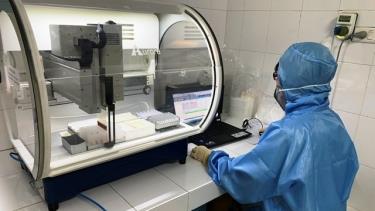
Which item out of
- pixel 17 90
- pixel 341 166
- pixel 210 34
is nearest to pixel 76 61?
pixel 17 90

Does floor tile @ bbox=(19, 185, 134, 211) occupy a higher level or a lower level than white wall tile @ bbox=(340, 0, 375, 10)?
lower

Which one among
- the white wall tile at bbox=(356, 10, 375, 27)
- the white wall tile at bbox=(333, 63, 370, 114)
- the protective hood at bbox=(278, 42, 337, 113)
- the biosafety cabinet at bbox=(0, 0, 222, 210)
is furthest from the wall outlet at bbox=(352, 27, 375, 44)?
the biosafety cabinet at bbox=(0, 0, 222, 210)

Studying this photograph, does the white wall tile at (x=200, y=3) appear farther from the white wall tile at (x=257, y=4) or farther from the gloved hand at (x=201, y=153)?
the gloved hand at (x=201, y=153)

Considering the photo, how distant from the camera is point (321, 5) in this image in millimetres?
1626

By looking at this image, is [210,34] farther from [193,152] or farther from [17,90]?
[17,90]

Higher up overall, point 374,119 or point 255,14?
point 255,14

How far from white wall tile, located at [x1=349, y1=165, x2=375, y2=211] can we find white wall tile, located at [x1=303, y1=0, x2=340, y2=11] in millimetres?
925

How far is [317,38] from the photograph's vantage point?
1.67 m

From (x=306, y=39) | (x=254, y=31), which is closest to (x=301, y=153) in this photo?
(x=306, y=39)

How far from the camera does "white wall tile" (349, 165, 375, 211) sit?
1.54 metres

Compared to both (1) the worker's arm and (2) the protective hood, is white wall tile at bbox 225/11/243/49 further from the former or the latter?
(1) the worker's arm

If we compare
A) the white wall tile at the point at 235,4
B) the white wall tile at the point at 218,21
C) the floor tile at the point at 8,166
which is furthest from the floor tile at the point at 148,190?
the white wall tile at the point at 235,4

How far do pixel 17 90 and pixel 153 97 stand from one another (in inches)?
25.3

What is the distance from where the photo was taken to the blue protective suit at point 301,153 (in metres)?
1.03
